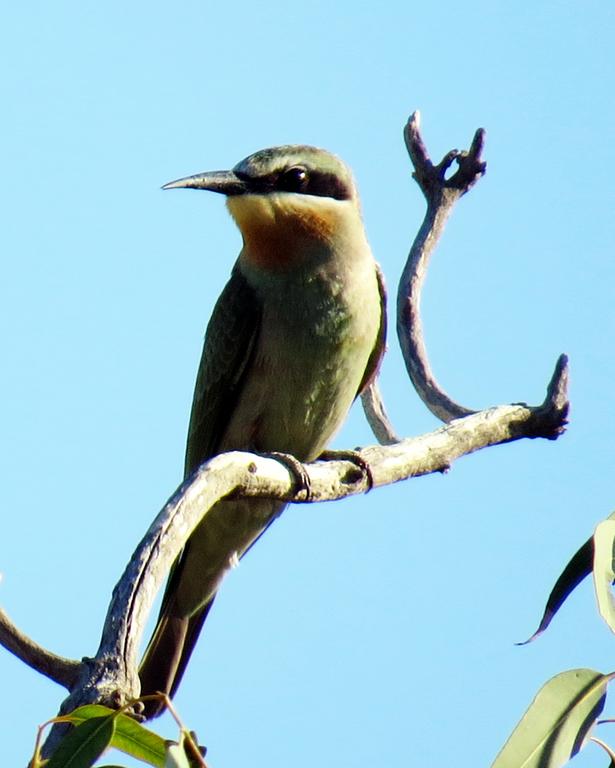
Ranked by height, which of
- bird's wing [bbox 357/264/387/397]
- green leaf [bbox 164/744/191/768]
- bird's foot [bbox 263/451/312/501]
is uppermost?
bird's wing [bbox 357/264/387/397]

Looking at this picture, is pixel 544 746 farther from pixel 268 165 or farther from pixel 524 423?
pixel 268 165

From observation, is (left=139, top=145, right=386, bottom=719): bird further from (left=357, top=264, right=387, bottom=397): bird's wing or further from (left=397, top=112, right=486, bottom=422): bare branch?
(left=397, top=112, right=486, bottom=422): bare branch

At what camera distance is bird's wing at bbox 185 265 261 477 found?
4.09 metres

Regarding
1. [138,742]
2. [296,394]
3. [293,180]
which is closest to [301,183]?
[293,180]

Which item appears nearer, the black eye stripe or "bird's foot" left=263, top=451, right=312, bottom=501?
"bird's foot" left=263, top=451, right=312, bottom=501

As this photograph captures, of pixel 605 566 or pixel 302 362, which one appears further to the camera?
pixel 302 362

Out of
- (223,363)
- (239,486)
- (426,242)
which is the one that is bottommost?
(239,486)

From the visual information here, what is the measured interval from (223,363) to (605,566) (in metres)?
1.80

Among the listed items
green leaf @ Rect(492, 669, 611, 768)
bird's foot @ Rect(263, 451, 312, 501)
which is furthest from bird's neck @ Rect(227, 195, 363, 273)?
green leaf @ Rect(492, 669, 611, 768)

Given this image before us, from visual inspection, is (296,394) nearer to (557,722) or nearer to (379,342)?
(379,342)

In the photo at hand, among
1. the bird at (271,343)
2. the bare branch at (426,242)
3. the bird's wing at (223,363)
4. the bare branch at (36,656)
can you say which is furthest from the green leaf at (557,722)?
the bird's wing at (223,363)

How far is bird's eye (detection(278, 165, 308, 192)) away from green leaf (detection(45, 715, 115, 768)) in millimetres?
2349

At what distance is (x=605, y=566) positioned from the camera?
2.57m

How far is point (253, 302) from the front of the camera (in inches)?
162
